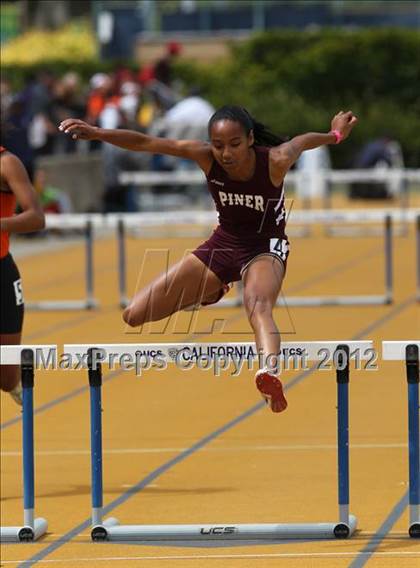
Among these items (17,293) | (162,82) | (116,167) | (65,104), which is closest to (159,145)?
(17,293)

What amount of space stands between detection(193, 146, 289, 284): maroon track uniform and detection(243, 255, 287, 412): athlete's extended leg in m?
0.09

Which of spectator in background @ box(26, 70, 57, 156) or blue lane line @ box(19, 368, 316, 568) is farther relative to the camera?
spectator in background @ box(26, 70, 57, 156)

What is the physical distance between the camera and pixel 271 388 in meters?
7.54

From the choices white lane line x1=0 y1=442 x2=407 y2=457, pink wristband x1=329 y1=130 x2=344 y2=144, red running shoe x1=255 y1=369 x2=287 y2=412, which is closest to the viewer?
red running shoe x1=255 y1=369 x2=287 y2=412

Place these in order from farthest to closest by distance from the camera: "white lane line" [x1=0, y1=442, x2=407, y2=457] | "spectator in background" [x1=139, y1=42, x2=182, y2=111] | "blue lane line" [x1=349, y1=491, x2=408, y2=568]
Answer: "spectator in background" [x1=139, y1=42, x2=182, y2=111], "white lane line" [x1=0, y1=442, x2=407, y2=457], "blue lane line" [x1=349, y1=491, x2=408, y2=568]

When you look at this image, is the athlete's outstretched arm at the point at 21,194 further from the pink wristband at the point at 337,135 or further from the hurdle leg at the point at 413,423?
the hurdle leg at the point at 413,423

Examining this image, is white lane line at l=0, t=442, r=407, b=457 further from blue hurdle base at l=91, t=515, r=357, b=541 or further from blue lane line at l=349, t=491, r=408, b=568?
blue hurdle base at l=91, t=515, r=357, b=541

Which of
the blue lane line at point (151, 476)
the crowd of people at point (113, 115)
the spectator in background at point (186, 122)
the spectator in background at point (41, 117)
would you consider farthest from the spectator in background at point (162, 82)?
the blue lane line at point (151, 476)

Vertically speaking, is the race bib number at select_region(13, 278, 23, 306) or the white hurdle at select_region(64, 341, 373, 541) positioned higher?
the race bib number at select_region(13, 278, 23, 306)

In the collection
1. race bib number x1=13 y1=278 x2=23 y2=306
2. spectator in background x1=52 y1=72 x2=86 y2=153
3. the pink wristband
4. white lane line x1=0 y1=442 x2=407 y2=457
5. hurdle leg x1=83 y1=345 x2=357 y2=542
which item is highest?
the pink wristband

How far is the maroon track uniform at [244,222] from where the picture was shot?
8047 millimetres

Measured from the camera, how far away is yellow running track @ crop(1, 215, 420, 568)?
7688 millimetres

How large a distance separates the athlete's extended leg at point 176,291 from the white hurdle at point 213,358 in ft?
2.15

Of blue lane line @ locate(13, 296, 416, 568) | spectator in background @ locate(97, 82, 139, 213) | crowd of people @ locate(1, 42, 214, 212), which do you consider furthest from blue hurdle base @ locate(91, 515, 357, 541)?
spectator in background @ locate(97, 82, 139, 213)
